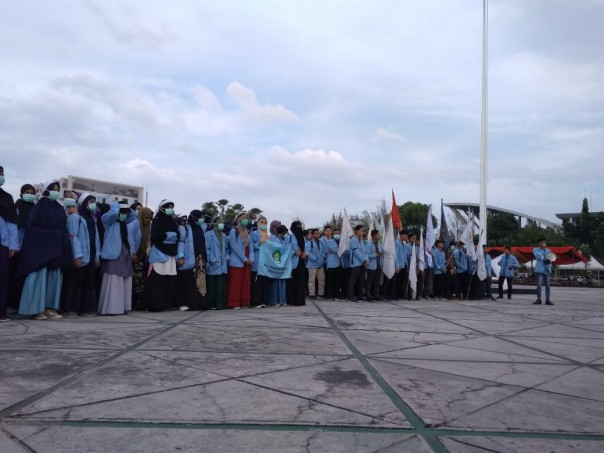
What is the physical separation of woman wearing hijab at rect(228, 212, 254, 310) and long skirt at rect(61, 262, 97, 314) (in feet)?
9.25

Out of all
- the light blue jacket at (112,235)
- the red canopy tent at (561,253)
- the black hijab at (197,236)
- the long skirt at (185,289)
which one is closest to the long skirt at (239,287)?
the black hijab at (197,236)

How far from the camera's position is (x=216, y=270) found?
9633mm

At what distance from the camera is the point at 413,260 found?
44.6 feet

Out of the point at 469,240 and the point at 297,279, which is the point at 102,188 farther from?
the point at 469,240

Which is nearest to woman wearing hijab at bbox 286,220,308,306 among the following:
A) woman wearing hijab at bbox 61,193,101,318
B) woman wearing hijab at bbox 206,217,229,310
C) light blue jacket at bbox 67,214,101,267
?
woman wearing hijab at bbox 206,217,229,310

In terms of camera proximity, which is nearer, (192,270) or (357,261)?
(192,270)

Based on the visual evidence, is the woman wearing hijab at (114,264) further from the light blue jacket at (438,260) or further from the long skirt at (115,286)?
the light blue jacket at (438,260)

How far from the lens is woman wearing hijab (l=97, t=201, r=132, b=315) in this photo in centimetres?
801

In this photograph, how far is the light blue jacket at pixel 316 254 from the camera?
13.0m

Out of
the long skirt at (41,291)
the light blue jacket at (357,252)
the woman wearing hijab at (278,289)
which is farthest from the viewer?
the light blue jacket at (357,252)

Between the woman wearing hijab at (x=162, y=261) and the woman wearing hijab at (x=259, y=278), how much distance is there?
205 cm

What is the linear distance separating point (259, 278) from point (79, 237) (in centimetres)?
404

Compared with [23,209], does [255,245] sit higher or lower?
lower

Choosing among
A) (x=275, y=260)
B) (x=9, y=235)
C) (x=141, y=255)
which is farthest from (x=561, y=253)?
(x=9, y=235)
